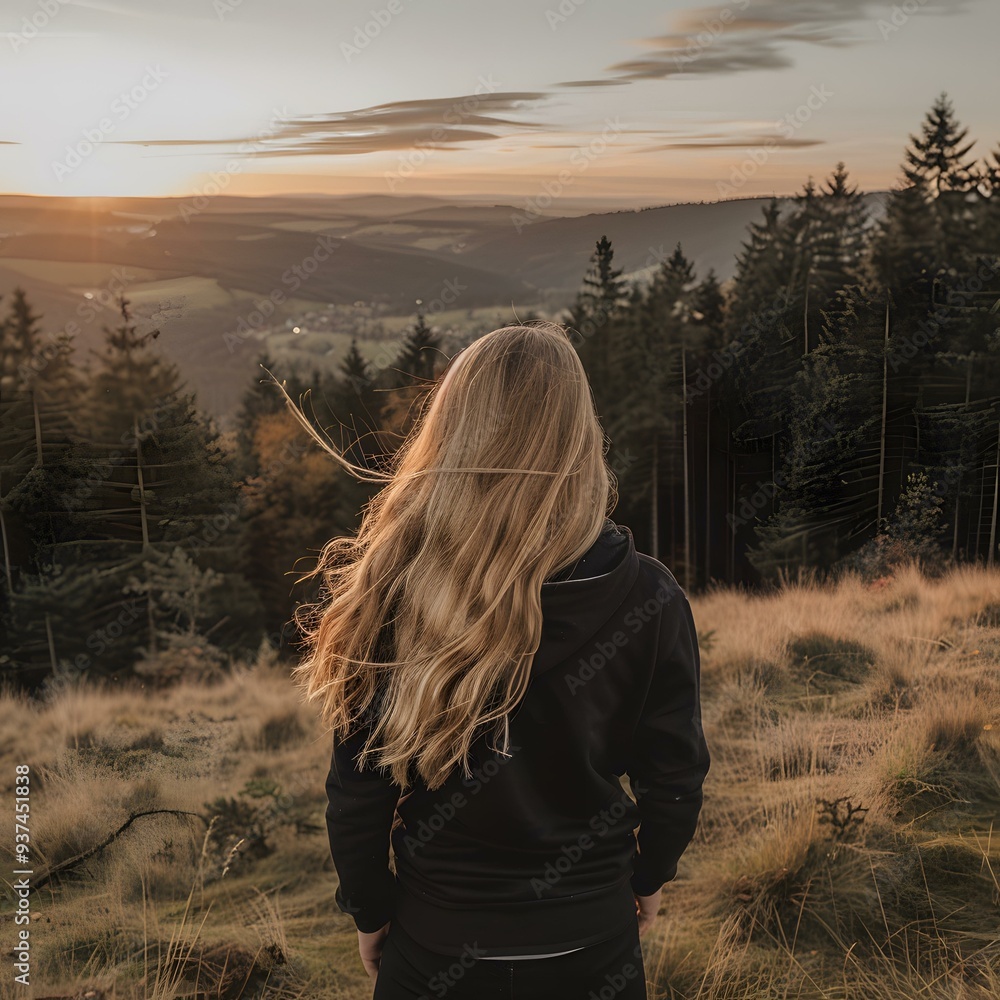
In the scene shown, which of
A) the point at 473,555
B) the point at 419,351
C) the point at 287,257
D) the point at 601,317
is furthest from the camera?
the point at 419,351

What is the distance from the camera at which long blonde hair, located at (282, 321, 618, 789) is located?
1527 mm

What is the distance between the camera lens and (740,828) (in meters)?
4.08

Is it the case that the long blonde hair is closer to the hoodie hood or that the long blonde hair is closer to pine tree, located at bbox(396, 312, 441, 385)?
the hoodie hood

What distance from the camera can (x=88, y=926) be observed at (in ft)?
11.9

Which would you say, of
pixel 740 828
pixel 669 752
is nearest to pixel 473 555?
pixel 669 752

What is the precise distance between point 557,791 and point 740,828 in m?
2.88

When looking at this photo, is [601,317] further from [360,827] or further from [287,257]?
[360,827]

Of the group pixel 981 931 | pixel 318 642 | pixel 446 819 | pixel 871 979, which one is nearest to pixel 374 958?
pixel 446 819

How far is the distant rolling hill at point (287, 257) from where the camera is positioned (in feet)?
15.4

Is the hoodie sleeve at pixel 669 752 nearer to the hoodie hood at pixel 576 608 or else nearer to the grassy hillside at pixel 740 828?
the hoodie hood at pixel 576 608

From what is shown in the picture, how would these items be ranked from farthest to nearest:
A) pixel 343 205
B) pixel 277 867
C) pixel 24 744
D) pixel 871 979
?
pixel 343 205 < pixel 24 744 < pixel 277 867 < pixel 871 979

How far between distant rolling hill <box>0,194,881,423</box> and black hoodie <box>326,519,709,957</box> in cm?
373

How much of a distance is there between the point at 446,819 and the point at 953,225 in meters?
4.37

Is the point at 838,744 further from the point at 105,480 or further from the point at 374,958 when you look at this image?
the point at 105,480
